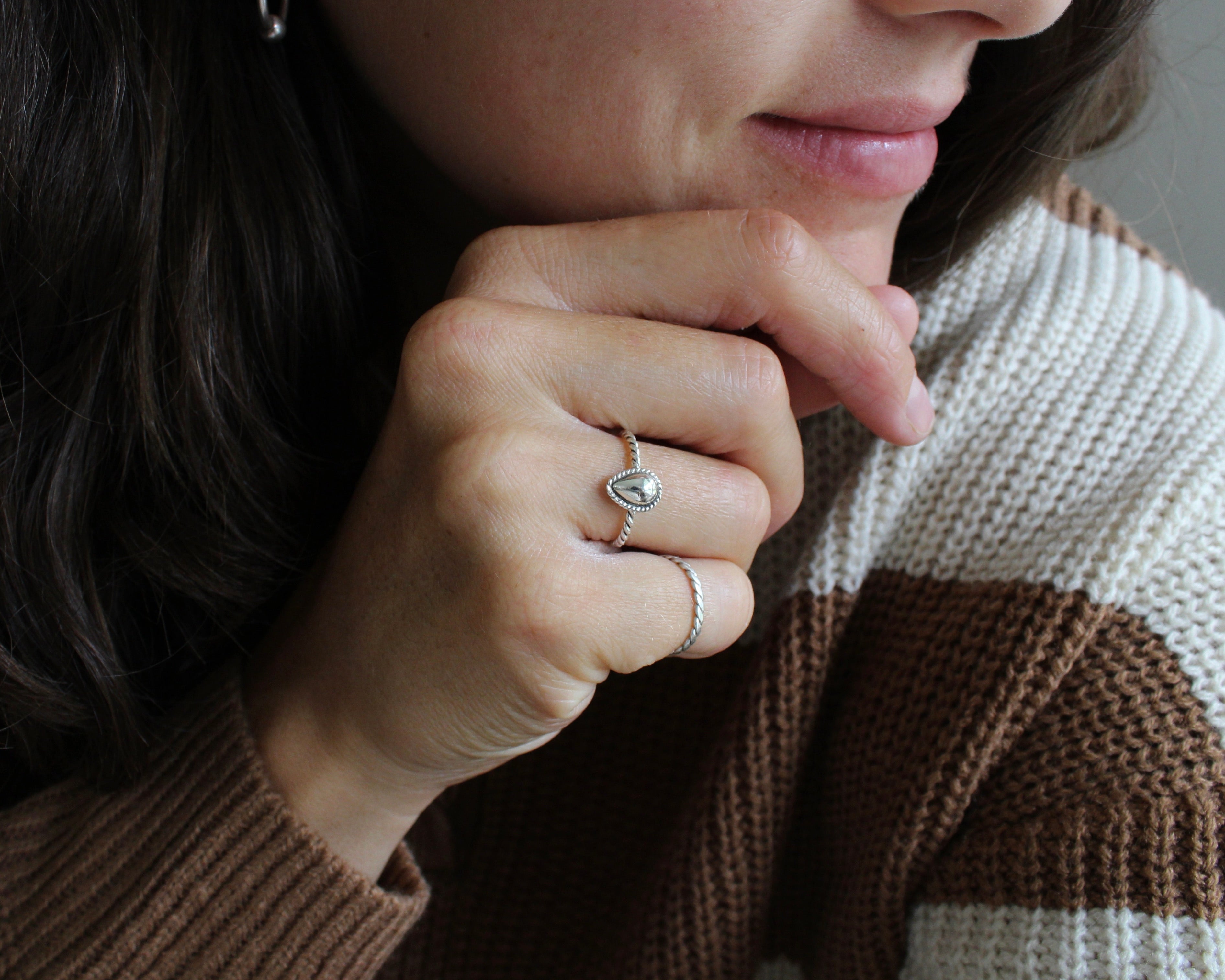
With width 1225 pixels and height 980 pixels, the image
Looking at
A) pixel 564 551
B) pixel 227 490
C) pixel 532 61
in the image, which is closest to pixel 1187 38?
pixel 532 61

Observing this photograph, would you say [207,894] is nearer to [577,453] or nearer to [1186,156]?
[577,453]

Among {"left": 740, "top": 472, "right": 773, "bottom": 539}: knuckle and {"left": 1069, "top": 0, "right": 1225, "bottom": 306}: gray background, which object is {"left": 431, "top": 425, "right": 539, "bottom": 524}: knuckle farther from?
{"left": 1069, "top": 0, "right": 1225, "bottom": 306}: gray background

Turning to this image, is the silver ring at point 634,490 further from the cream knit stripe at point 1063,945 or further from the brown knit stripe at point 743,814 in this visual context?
the cream knit stripe at point 1063,945

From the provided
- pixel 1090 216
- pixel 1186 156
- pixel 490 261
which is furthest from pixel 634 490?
pixel 1186 156

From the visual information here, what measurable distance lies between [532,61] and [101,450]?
491 mm

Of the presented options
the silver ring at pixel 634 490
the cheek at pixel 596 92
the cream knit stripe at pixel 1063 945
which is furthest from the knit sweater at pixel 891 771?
the cheek at pixel 596 92

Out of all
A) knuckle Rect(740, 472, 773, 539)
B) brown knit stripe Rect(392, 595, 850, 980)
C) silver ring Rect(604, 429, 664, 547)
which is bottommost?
brown knit stripe Rect(392, 595, 850, 980)

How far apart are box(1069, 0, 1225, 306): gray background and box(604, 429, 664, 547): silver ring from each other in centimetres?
69

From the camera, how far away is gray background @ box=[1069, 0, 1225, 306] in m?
1.04

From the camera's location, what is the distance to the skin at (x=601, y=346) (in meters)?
0.61

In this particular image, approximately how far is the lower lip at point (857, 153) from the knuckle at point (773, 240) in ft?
0.16

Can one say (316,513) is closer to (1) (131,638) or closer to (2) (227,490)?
(2) (227,490)

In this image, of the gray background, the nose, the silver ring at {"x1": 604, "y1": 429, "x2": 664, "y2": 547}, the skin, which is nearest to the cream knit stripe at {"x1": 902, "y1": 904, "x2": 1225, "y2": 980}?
the skin

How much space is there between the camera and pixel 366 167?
895mm
